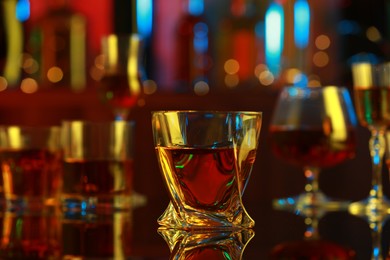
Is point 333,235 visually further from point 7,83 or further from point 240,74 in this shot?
point 7,83

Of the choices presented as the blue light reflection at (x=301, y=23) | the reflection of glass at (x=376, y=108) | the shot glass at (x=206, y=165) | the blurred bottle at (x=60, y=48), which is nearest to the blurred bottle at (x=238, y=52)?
the blue light reflection at (x=301, y=23)

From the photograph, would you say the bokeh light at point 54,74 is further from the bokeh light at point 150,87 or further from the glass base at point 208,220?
the glass base at point 208,220

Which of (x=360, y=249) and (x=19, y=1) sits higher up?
(x=19, y=1)

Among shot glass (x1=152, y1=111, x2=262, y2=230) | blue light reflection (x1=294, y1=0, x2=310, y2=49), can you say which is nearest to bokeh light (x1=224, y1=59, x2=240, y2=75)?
blue light reflection (x1=294, y1=0, x2=310, y2=49)

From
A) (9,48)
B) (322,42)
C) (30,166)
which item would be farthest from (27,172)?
(322,42)

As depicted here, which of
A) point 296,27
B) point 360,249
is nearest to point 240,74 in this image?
point 296,27
